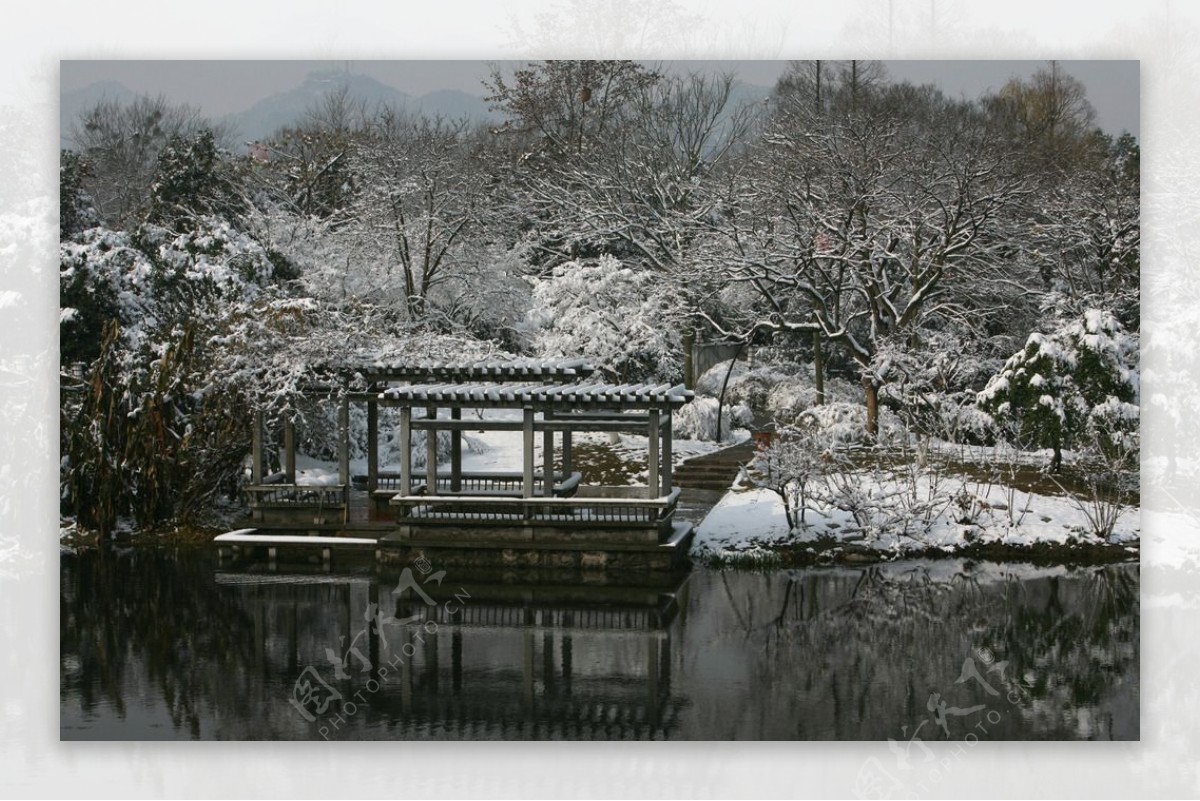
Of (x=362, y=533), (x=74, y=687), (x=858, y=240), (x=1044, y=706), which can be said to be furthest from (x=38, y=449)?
(x=858, y=240)

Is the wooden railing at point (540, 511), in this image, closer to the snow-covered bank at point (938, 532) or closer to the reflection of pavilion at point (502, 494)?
the reflection of pavilion at point (502, 494)

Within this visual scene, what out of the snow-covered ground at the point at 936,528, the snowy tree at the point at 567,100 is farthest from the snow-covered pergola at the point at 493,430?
the snowy tree at the point at 567,100

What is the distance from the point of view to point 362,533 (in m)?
13.6

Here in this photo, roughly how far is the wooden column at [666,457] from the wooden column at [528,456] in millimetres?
1368

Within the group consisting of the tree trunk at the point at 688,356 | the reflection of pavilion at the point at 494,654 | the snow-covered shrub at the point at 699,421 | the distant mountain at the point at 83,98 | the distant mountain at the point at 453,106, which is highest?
the distant mountain at the point at 453,106

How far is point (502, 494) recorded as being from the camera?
13703 mm

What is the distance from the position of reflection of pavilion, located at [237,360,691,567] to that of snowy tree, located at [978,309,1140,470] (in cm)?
407

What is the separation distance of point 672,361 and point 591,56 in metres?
9.63

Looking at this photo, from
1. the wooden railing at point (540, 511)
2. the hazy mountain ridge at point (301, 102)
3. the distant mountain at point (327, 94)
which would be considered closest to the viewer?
the hazy mountain ridge at point (301, 102)

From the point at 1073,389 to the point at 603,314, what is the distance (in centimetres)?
778

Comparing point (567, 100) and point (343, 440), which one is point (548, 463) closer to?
point (343, 440)

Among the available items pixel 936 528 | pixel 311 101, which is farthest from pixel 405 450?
pixel 936 528

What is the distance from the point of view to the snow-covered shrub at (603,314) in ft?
66.0

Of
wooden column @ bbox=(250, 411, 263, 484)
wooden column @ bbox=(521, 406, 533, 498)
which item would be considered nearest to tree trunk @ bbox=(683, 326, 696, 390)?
wooden column @ bbox=(521, 406, 533, 498)
